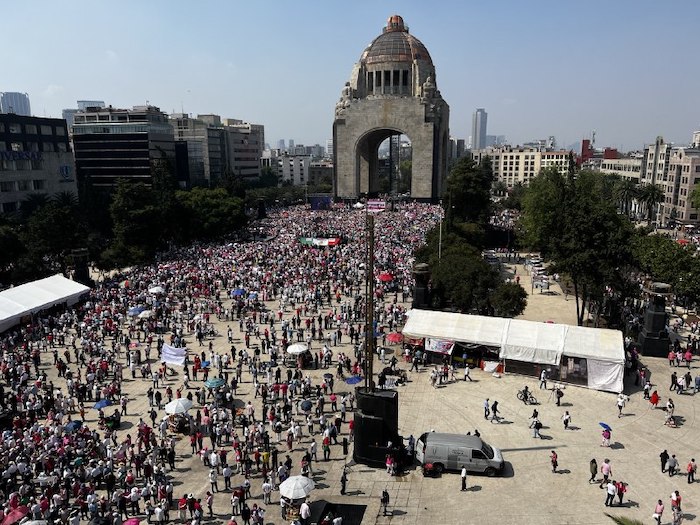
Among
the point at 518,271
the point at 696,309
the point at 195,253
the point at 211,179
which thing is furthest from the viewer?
the point at 211,179

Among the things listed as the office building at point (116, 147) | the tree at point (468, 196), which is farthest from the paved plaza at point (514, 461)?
the office building at point (116, 147)

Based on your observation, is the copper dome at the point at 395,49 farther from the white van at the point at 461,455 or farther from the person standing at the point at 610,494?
the person standing at the point at 610,494

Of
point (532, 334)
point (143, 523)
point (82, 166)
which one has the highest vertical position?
point (82, 166)

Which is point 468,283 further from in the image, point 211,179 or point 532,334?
point 211,179

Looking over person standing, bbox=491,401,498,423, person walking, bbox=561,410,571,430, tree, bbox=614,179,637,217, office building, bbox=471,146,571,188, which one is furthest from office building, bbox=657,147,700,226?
office building, bbox=471,146,571,188

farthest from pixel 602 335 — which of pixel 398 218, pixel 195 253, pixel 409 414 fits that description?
pixel 398 218

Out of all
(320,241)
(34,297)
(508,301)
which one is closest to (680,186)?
(320,241)

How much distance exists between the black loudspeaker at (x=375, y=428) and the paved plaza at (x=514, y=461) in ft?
1.65

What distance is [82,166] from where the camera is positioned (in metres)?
109

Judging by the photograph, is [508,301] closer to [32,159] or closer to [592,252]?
[592,252]

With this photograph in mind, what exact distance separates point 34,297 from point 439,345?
27.0 metres

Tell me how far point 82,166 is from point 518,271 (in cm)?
9128

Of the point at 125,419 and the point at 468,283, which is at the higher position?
the point at 468,283

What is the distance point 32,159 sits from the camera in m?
76.7
